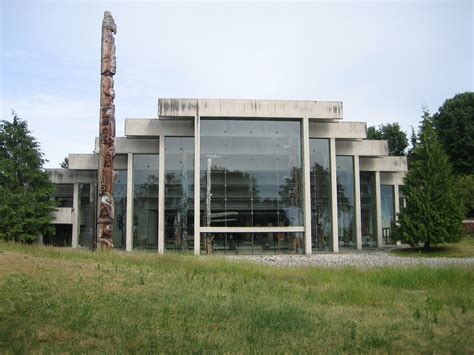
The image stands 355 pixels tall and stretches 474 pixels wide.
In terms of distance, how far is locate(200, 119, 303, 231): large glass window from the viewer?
36.9 metres

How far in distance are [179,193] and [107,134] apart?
1207 centimetres

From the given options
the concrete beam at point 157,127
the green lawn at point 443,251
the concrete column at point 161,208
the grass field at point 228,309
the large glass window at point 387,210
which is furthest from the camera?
the large glass window at point 387,210

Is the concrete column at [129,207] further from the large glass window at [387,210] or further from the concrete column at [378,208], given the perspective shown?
the large glass window at [387,210]

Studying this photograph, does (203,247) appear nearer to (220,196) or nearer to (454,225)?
(220,196)

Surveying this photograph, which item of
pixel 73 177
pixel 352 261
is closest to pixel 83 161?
pixel 73 177

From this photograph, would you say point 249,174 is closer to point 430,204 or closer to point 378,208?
point 430,204

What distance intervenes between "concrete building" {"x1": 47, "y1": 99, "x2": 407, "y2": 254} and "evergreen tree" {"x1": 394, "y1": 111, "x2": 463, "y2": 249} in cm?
504

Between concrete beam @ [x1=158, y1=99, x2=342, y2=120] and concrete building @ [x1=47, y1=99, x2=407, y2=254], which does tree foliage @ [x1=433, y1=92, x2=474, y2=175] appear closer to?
concrete building @ [x1=47, y1=99, x2=407, y2=254]

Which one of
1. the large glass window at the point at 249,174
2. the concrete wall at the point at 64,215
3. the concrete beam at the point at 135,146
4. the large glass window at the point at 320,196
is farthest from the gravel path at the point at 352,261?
the concrete wall at the point at 64,215

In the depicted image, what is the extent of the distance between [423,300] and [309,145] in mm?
27462

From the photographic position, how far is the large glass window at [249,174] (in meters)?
36.9

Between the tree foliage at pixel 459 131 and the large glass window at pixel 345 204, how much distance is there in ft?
78.4

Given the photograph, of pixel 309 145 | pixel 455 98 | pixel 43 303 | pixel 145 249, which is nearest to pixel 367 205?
pixel 309 145

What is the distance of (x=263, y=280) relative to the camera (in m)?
16.7
